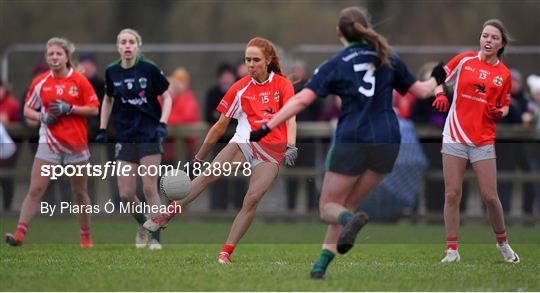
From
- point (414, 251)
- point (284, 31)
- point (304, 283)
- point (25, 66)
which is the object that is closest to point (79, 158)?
point (414, 251)

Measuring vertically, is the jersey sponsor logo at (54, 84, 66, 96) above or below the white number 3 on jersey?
below

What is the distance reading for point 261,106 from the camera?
39.2 feet

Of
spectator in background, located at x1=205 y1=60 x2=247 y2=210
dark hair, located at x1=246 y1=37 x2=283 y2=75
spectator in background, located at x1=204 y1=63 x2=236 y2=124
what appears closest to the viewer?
dark hair, located at x1=246 y1=37 x2=283 y2=75

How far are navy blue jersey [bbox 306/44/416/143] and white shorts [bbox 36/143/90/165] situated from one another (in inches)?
186

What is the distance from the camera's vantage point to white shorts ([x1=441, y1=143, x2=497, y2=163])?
12109 millimetres

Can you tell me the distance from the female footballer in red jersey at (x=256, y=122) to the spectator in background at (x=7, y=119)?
24.8 ft

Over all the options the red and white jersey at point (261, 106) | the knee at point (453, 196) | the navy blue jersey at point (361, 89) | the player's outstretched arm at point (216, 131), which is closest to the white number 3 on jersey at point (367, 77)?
the navy blue jersey at point (361, 89)

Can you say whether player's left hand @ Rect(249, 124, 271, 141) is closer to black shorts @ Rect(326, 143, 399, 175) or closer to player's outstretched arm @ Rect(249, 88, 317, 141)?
player's outstretched arm @ Rect(249, 88, 317, 141)

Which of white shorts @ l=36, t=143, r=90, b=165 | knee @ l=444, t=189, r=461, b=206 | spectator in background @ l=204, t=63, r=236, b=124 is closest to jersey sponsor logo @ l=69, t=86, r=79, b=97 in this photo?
white shorts @ l=36, t=143, r=90, b=165

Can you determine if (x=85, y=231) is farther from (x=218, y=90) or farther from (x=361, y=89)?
(x=218, y=90)

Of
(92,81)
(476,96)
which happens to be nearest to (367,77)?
(476,96)

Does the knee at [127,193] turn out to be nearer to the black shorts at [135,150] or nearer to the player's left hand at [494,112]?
the black shorts at [135,150]

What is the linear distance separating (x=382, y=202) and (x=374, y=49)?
8.58 m

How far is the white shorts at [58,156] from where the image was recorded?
13.9 metres
